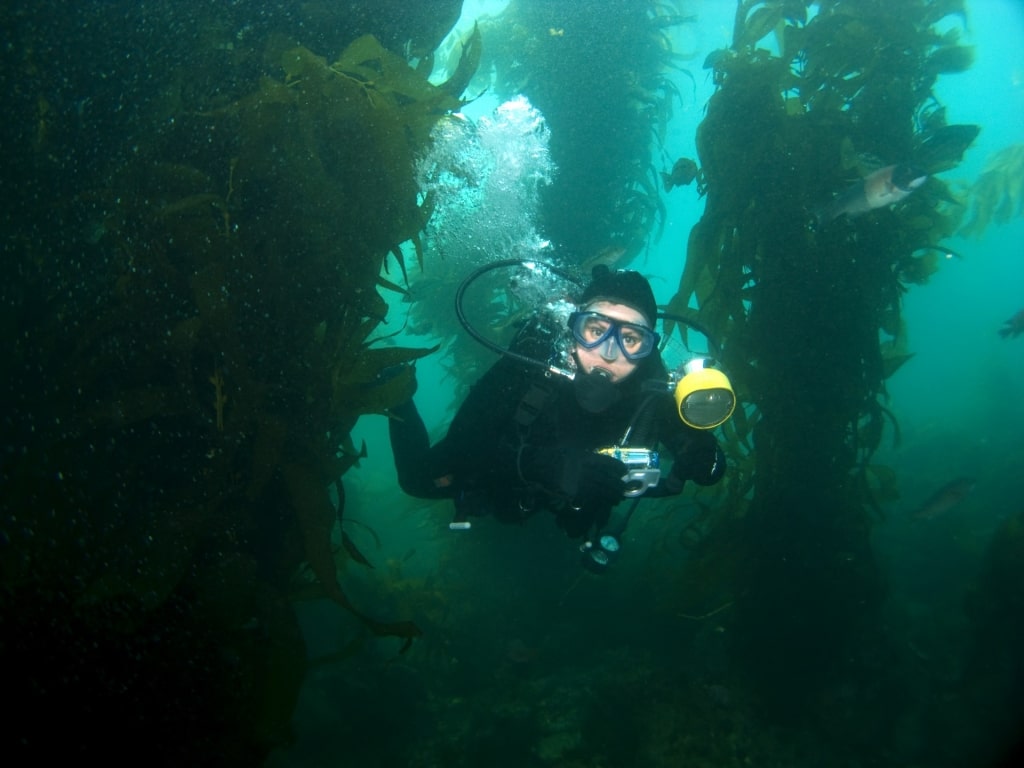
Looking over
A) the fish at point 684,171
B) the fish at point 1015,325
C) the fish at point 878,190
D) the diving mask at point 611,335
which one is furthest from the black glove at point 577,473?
the fish at point 1015,325

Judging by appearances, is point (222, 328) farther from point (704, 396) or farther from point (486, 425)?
point (704, 396)

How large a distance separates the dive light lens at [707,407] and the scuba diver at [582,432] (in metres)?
0.34

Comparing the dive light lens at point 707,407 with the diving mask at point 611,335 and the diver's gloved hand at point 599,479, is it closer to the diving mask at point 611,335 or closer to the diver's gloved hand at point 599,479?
the diver's gloved hand at point 599,479

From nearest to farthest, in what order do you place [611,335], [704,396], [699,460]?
[704,396] < [699,460] < [611,335]

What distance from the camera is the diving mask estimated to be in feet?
12.6

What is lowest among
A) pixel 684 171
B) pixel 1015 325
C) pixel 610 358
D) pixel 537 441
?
pixel 537 441

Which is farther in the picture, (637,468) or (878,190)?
(878,190)

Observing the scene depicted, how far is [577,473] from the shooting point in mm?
3447

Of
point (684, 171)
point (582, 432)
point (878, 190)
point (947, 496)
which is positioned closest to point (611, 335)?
point (582, 432)

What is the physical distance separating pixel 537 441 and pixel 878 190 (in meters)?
3.55

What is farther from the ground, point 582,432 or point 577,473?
point 582,432

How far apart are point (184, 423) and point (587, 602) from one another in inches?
250

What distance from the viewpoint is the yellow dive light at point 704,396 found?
2795 millimetres

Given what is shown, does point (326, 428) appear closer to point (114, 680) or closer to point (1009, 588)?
point (114, 680)
